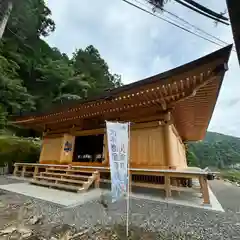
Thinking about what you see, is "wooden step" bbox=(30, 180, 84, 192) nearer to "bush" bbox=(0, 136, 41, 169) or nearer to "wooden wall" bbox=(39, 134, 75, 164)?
"wooden wall" bbox=(39, 134, 75, 164)

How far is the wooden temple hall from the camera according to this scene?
12.6 ft

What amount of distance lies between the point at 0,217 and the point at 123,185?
2026 mm

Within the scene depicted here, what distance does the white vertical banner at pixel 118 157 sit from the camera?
2.81 metres

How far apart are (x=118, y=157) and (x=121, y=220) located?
98cm

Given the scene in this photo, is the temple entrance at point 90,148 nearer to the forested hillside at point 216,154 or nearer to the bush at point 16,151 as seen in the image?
the bush at point 16,151

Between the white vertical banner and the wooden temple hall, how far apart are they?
5.71 feet

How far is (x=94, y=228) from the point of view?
2.45 meters

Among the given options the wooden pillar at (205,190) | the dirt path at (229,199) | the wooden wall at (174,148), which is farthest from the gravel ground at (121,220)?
the wooden wall at (174,148)

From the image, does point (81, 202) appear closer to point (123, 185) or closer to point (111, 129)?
point (123, 185)

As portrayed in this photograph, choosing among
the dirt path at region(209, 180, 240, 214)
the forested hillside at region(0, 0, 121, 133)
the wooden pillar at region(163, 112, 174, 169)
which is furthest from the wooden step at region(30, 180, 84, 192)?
the forested hillside at region(0, 0, 121, 133)

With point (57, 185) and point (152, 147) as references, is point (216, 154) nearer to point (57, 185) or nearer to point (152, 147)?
point (152, 147)

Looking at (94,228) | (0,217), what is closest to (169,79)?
(94,228)

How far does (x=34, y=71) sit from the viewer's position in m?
17.3

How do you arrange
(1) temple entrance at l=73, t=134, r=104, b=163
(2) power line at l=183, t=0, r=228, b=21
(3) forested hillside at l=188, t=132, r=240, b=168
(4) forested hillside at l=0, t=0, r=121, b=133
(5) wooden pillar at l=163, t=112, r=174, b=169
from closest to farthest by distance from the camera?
(2) power line at l=183, t=0, r=228, b=21
(5) wooden pillar at l=163, t=112, r=174, b=169
(1) temple entrance at l=73, t=134, r=104, b=163
(4) forested hillside at l=0, t=0, r=121, b=133
(3) forested hillside at l=188, t=132, r=240, b=168
